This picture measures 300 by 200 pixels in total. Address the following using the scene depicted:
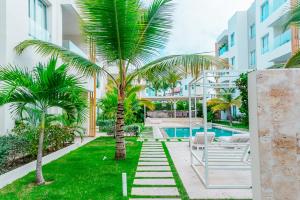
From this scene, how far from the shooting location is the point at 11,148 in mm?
8594

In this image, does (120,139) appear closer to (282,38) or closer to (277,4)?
(282,38)

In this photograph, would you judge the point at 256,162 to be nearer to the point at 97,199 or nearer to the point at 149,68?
the point at 97,199


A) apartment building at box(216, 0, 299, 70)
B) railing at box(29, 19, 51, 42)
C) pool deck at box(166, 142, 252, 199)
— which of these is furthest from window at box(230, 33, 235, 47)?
pool deck at box(166, 142, 252, 199)

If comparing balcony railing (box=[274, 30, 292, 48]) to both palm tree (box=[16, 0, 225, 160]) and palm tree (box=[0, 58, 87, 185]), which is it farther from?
palm tree (box=[0, 58, 87, 185])

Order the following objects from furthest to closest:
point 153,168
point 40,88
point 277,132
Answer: point 153,168 < point 40,88 < point 277,132

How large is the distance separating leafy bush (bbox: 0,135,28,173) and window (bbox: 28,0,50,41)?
15.6ft

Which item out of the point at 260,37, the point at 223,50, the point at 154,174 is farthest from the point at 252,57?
the point at 154,174

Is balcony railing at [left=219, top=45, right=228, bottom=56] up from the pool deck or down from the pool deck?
up

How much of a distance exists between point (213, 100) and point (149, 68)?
2102 cm

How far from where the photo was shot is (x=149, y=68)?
11031 mm

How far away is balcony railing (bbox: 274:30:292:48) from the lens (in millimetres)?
23386

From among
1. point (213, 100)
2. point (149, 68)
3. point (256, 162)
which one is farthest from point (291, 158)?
point (213, 100)

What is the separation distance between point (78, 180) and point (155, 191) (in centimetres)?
211

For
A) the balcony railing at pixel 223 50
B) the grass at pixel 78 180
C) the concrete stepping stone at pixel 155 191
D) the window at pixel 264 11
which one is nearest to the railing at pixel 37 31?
the grass at pixel 78 180
